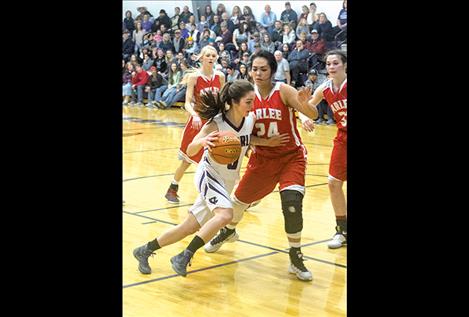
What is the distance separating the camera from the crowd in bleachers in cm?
1430

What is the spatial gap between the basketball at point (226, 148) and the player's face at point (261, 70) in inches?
19.7

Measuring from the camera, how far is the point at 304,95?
4.29 meters

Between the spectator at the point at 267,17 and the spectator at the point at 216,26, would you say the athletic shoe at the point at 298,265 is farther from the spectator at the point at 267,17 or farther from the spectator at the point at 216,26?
the spectator at the point at 216,26

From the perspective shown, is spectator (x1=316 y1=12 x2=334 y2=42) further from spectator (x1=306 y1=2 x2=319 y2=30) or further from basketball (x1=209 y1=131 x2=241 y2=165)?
basketball (x1=209 y1=131 x2=241 y2=165)

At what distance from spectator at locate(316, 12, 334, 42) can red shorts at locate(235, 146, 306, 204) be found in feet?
32.7

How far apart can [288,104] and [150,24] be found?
51.7 feet

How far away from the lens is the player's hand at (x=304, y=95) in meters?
4.27

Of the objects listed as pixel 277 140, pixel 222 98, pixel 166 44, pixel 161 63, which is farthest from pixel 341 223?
pixel 166 44

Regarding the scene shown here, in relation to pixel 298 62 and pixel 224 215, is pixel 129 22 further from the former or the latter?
pixel 224 215

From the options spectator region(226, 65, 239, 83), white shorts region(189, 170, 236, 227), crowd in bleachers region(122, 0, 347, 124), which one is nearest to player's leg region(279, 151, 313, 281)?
white shorts region(189, 170, 236, 227)

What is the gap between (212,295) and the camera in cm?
399

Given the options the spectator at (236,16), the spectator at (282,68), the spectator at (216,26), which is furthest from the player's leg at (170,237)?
the spectator at (216,26)
